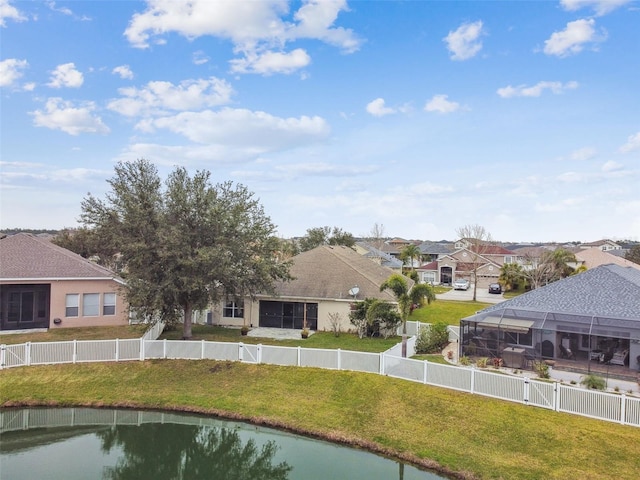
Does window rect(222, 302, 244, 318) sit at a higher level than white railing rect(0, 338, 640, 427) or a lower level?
higher

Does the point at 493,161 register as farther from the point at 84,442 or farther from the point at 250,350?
the point at 84,442

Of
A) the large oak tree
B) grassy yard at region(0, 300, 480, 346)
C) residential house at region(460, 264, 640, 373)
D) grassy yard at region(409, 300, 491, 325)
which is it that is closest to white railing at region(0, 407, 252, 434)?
the large oak tree

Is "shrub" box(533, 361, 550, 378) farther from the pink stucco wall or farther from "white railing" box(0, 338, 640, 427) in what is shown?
the pink stucco wall

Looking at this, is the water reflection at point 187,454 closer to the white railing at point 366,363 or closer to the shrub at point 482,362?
the white railing at point 366,363

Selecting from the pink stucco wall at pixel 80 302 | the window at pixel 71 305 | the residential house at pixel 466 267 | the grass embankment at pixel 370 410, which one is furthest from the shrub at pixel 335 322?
the residential house at pixel 466 267

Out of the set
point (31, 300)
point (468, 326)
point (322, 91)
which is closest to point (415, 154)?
point (322, 91)

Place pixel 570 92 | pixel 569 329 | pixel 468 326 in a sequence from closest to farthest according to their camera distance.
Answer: pixel 569 329 → pixel 468 326 → pixel 570 92

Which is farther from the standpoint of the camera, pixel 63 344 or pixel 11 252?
pixel 11 252
